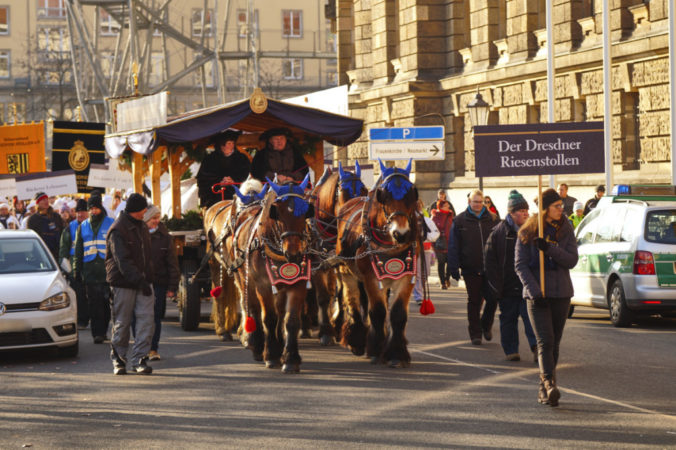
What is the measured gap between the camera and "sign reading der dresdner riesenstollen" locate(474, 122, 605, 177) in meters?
13.6

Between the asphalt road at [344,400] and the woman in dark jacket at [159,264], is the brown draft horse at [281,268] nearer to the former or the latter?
the asphalt road at [344,400]

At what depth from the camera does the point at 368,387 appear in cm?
1199

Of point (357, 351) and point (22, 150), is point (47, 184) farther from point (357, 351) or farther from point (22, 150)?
point (357, 351)

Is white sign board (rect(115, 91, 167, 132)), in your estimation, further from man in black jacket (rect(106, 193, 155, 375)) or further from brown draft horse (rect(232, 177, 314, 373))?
brown draft horse (rect(232, 177, 314, 373))

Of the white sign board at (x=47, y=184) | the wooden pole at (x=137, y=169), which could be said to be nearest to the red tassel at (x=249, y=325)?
the wooden pole at (x=137, y=169)

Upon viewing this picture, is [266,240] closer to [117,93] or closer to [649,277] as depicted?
[649,277]

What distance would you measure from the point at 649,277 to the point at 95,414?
360 inches

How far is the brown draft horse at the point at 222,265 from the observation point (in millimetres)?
15758

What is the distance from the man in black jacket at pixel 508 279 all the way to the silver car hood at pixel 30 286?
507 centimetres

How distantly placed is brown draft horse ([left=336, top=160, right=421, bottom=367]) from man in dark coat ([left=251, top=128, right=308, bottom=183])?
3704 mm

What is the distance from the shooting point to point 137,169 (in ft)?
65.0

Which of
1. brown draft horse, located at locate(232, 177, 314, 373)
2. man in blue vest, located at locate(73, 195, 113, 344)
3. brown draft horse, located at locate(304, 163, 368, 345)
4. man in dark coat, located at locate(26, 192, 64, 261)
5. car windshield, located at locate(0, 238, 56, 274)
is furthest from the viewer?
man in dark coat, located at locate(26, 192, 64, 261)

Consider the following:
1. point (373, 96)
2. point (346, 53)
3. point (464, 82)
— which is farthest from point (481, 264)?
point (346, 53)

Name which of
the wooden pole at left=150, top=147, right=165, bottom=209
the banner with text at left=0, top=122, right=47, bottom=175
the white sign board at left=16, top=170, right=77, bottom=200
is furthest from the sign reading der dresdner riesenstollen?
the banner with text at left=0, top=122, right=47, bottom=175
